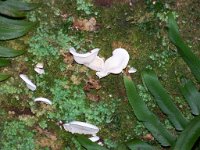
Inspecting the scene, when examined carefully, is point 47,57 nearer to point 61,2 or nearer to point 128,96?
point 61,2

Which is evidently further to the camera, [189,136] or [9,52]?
[9,52]

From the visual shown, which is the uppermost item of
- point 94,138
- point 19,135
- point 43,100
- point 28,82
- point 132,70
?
point 132,70

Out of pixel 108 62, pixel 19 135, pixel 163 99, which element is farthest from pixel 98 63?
pixel 19 135

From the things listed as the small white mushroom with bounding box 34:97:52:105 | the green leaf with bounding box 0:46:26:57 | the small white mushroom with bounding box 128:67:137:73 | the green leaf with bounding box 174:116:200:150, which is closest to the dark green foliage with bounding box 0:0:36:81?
the green leaf with bounding box 0:46:26:57

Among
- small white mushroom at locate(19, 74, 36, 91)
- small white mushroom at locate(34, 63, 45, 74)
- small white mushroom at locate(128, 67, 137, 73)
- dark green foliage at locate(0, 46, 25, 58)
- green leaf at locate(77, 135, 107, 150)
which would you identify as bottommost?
green leaf at locate(77, 135, 107, 150)

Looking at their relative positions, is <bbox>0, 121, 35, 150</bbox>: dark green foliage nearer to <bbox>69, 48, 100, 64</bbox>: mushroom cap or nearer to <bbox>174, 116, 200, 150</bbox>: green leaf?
<bbox>69, 48, 100, 64</bbox>: mushroom cap

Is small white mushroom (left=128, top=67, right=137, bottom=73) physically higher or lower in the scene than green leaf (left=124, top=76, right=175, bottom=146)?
higher

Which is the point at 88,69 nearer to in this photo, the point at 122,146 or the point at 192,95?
the point at 122,146
